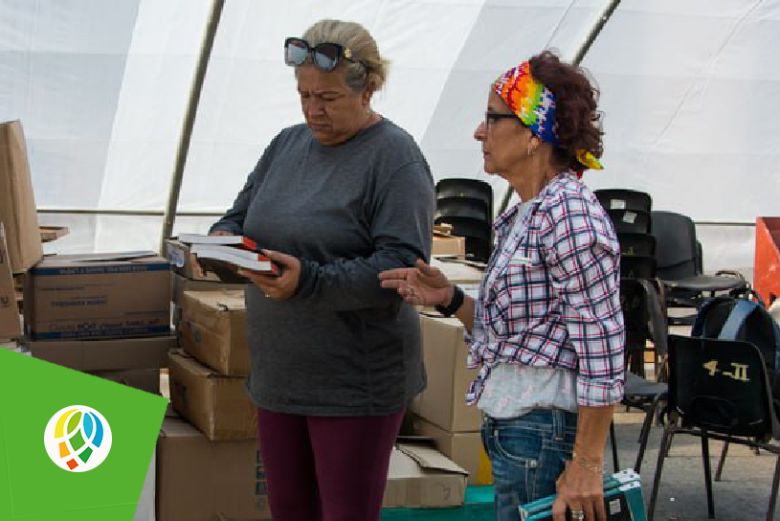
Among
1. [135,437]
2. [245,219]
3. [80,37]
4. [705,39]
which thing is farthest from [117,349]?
[705,39]

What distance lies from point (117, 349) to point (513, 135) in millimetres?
2232

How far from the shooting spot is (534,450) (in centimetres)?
194

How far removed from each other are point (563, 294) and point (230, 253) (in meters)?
0.68

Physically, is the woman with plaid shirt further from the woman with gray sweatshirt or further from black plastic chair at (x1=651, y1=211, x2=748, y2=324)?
black plastic chair at (x1=651, y1=211, x2=748, y2=324)

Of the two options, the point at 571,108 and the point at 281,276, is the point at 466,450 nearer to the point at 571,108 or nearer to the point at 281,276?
the point at 281,276

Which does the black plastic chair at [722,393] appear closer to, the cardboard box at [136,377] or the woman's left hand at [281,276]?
the cardboard box at [136,377]

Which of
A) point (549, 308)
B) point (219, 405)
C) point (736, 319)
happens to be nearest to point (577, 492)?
point (549, 308)

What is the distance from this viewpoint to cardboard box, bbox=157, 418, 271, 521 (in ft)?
11.5

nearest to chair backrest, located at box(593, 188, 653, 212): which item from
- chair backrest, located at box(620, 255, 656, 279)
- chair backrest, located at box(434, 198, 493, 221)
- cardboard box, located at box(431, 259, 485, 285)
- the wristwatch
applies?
chair backrest, located at box(620, 255, 656, 279)

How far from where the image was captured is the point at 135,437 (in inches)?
47.8

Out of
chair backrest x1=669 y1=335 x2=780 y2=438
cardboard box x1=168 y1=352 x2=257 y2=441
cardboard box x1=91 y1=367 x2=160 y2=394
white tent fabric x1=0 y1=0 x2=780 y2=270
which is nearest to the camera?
cardboard box x1=168 y1=352 x2=257 y2=441

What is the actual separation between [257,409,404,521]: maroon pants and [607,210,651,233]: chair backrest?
5.10 metres

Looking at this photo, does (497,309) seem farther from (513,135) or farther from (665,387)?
(665,387)

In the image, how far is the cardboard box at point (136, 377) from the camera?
3.89 m
